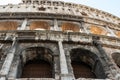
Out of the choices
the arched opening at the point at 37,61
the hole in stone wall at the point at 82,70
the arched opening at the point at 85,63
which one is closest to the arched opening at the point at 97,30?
the arched opening at the point at 85,63

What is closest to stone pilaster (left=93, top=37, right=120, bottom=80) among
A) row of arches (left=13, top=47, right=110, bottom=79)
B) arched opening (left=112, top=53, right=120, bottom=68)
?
row of arches (left=13, top=47, right=110, bottom=79)

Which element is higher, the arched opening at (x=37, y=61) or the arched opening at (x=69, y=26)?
the arched opening at (x=69, y=26)

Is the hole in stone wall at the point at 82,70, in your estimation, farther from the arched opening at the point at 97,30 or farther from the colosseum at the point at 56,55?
the arched opening at the point at 97,30

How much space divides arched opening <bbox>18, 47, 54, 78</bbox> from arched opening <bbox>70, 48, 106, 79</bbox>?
3.62 feet

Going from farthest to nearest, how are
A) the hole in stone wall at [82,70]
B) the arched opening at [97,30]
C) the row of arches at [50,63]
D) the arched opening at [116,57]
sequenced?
the arched opening at [97,30] → the arched opening at [116,57] → the hole in stone wall at [82,70] → the row of arches at [50,63]

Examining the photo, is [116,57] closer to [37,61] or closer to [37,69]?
[37,61]

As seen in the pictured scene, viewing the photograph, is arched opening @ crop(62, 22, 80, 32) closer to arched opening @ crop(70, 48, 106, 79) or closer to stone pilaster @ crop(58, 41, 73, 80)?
arched opening @ crop(70, 48, 106, 79)

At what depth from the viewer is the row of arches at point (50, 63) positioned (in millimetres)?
9602

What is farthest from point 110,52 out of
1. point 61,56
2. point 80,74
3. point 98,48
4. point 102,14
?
point 102,14

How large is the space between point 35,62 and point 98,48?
3.07m

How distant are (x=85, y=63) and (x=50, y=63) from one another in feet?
5.53

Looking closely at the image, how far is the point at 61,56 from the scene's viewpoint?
9398 millimetres

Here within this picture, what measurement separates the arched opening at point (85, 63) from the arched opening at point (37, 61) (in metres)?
1.10

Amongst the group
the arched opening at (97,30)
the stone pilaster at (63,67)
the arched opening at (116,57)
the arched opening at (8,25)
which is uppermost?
the arched opening at (8,25)
